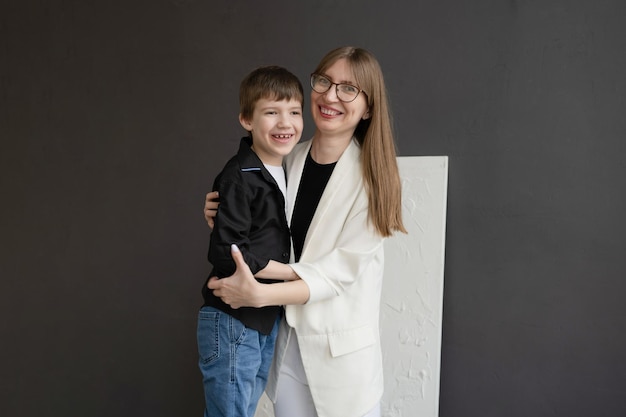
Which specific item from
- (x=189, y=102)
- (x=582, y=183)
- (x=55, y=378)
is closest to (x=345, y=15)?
(x=189, y=102)

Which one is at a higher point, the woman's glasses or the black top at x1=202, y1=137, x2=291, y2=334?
the woman's glasses

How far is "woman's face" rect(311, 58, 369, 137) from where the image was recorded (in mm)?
1691

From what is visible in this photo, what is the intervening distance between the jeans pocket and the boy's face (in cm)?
52

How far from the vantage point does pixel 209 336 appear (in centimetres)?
163

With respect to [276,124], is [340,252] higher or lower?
lower

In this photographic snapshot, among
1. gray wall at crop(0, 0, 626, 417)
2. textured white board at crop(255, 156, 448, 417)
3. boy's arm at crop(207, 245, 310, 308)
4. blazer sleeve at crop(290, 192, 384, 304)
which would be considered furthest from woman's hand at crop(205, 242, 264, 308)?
gray wall at crop(0, 0, 626, 417)

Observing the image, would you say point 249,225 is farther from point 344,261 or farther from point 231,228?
point 344,261

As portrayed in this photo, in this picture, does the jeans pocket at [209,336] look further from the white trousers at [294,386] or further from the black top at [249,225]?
the white trousers at [294,386]

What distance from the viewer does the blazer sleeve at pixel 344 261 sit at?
1616 mm

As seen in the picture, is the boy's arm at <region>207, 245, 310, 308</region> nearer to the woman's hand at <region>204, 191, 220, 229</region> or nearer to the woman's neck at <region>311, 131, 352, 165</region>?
the woman's hand at <region>204, 191, 220, 229</region>

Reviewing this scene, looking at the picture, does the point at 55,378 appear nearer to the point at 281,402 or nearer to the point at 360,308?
the point at 281,402

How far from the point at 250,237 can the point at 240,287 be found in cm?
18

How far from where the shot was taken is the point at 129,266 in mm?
3035

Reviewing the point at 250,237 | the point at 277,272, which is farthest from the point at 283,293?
the point at 250,237
